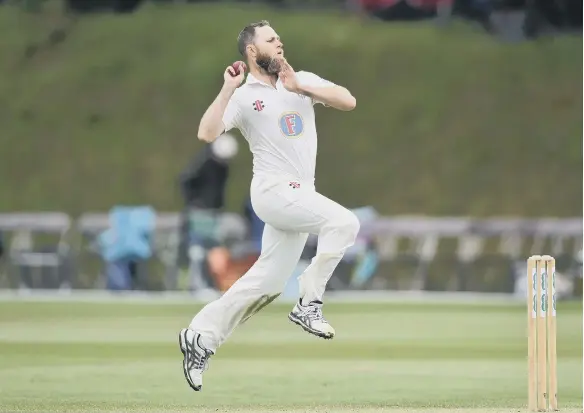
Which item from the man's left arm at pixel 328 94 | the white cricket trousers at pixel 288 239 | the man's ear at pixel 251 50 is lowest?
the white cricket trousers at pixel 288 239

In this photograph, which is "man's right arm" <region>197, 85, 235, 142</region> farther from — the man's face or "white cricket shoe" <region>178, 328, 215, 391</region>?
"white cricket shoe" <region>178, 328, 215, 391</region>

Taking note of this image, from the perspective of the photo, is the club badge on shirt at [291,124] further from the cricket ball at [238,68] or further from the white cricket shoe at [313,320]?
the white cricket shoe at [313,320]

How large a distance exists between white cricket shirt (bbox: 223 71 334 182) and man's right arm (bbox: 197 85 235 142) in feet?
0.31

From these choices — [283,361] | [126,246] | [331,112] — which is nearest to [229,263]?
[126,246]

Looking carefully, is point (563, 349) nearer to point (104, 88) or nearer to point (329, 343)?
point (329, 343)

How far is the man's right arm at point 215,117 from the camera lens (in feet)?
29.0

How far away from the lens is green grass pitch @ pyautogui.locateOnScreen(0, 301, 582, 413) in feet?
31.7

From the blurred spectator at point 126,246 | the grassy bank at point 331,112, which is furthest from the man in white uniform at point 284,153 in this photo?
the grassy bank at point 331,112

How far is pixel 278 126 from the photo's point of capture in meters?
8.90

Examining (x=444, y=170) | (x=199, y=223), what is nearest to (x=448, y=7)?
(x=444, y=170)

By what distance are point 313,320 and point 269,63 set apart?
4.61ft

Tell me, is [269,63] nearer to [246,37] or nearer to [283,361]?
[246,37]

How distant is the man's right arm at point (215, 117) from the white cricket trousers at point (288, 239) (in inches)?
14.1

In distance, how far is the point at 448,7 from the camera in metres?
34.4
